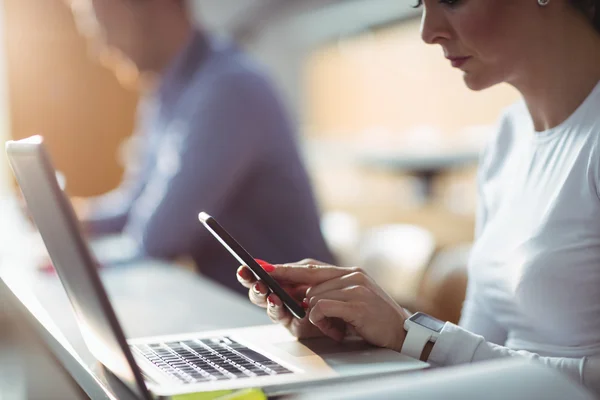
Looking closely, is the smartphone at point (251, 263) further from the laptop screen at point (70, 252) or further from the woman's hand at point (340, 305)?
the laptop screen at point (70, 252)

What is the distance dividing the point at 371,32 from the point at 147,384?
317 cm

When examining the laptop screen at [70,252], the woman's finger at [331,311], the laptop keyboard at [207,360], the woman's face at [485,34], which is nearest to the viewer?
the laptop screen at [70,252]

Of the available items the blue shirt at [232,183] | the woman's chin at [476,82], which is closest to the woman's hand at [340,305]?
the woman's chin at [476,82]

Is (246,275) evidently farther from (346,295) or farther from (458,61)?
(458,61)

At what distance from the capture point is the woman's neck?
2.91ft

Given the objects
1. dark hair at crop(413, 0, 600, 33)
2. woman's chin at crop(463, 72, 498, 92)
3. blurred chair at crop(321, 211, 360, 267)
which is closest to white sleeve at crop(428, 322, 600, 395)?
woman's chin at crop(463, 72, 498, 92)

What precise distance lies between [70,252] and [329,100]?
3.96 metres

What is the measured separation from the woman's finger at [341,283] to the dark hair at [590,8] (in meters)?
0.44

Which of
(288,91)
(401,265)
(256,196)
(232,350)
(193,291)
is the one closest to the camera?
(232,350)

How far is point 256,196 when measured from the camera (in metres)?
1.74

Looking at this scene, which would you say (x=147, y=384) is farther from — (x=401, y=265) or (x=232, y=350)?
(x=401, y=265)

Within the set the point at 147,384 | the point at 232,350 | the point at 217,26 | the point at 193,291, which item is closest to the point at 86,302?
the point at 147,384

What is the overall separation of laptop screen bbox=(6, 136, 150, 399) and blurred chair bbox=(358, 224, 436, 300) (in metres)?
1.16

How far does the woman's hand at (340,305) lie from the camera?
2.53 ft
